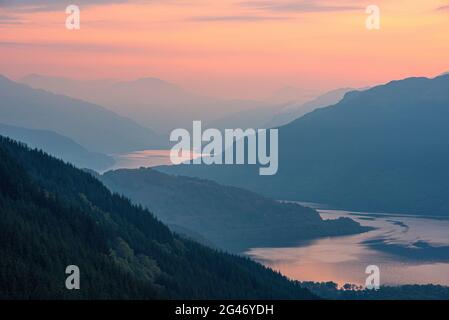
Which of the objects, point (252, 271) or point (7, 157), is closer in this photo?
point (7, 157)

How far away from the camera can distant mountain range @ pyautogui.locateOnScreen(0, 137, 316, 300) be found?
10562 centimetres

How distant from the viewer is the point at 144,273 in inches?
4941

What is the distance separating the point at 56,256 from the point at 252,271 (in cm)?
4787

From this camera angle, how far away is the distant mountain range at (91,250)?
105625mm

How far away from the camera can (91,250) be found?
120 m
